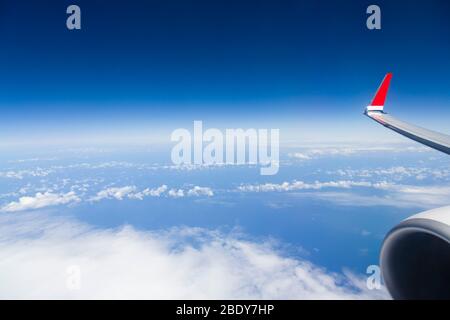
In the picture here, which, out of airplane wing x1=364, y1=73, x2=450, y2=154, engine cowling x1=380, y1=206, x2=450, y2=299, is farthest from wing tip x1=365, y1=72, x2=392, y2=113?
engine cowling x1=380, y1=206, x2=450, y2=299

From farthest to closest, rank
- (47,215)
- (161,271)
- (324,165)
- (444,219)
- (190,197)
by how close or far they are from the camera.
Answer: (324,165) → (190,197) → (47,215) → (161,271) → (444,219)

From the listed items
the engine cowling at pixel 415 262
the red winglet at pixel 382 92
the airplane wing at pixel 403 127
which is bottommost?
the engine cowling at pixel 415 262

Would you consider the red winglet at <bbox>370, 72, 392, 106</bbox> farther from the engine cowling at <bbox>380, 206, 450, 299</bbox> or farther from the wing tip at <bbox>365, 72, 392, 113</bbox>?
the engine cowling at <bbox>380, 206, 450, 299</bbox>

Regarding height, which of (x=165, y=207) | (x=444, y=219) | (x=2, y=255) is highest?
(x=444, y=219)

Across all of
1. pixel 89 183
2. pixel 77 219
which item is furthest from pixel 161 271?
pixel 89 183

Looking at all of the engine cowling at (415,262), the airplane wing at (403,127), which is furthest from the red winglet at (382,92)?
the engine cowling at (415,262)

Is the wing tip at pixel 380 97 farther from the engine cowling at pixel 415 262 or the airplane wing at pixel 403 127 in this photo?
the engine cowling at pixel 415 262
